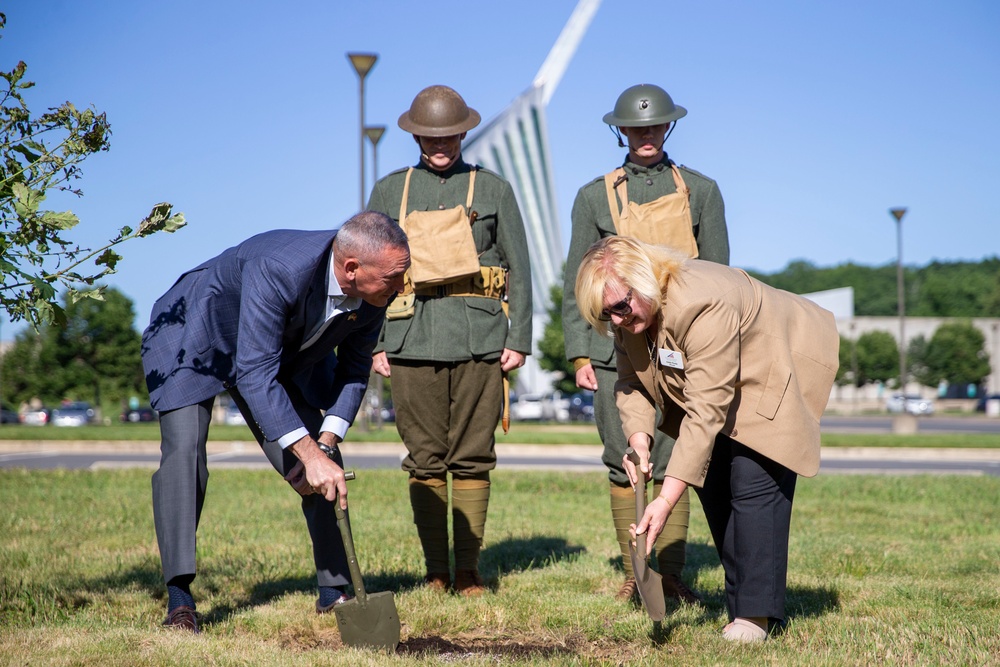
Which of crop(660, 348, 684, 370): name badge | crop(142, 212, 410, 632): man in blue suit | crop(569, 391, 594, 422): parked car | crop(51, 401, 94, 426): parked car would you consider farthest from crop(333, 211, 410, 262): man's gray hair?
crop(51, 401, 94, 426): parked car

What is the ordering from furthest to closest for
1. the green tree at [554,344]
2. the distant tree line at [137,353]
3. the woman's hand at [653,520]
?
the distant tree line at [137,353], the green tree at [554,344], the woman's hand at [653,520]

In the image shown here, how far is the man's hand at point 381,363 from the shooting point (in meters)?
4.59

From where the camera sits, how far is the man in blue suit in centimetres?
341

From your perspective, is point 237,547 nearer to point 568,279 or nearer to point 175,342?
point 175,342

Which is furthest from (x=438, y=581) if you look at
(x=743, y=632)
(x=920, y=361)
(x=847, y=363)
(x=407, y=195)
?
(x=920, y=361)

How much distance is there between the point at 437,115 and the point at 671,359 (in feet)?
6.24

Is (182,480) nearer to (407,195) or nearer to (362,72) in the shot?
(407,195)

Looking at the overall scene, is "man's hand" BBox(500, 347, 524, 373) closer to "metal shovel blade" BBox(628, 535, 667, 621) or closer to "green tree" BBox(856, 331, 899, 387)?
"metal shovel blade" BBox(628, 535, 667, 621)

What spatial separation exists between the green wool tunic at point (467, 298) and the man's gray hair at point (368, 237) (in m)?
1.07

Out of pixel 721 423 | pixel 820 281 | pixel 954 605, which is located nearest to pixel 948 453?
pixel 954 605

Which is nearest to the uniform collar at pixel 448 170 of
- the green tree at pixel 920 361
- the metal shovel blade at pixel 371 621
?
the metal shovel blade at pixel 371 621

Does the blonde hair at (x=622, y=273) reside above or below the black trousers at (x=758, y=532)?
above

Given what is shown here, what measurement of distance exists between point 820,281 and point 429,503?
128 meters

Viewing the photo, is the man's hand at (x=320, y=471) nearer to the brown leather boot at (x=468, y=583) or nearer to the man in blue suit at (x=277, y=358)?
→ the man in blue suit at (x=277, y=358)
